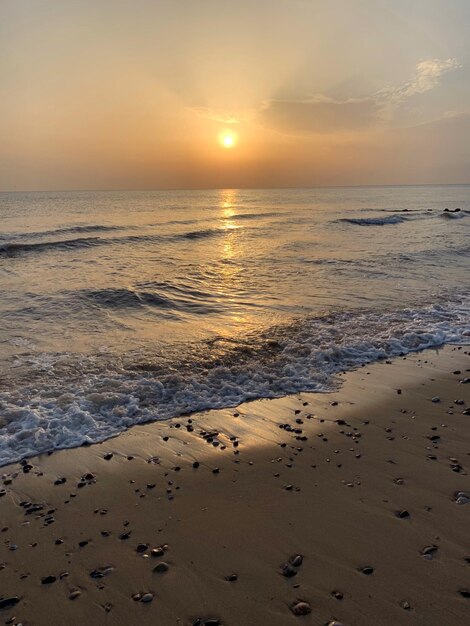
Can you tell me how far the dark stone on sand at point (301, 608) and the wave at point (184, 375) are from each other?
3.74 metres

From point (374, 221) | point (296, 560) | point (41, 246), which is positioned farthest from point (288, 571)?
point (374, 221)

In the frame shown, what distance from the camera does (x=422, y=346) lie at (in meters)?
9.65

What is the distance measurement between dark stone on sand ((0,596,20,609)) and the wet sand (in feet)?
0.05

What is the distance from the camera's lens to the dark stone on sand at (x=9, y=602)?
3.49 m

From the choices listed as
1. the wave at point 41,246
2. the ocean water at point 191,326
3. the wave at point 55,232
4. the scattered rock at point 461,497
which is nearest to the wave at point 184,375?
the ocean water at point 191,326

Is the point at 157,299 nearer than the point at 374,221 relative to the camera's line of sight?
Yes

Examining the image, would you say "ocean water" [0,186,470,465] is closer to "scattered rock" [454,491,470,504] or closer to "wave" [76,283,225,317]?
"wave" [76,283,225,317]

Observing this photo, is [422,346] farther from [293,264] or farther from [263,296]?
[293,264]

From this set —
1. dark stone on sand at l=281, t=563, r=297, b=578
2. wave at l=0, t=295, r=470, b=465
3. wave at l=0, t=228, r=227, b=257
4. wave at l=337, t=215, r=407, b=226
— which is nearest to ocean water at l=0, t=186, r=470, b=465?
wave at l=0, t=295, r=470, b=465

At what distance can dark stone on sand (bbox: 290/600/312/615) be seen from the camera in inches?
131

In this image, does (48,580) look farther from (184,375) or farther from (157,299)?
(157,299)

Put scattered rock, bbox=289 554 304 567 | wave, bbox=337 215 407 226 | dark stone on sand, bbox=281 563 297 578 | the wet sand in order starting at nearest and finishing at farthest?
1. the wet sand
2. dark stone on sand, bbox=281 563 297 578
3. scattered rock, bbox=289 554 304 567
4. wave, bbox=337 215 407 226

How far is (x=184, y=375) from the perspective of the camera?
8.16 m

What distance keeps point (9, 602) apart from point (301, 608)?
8.07 ft
